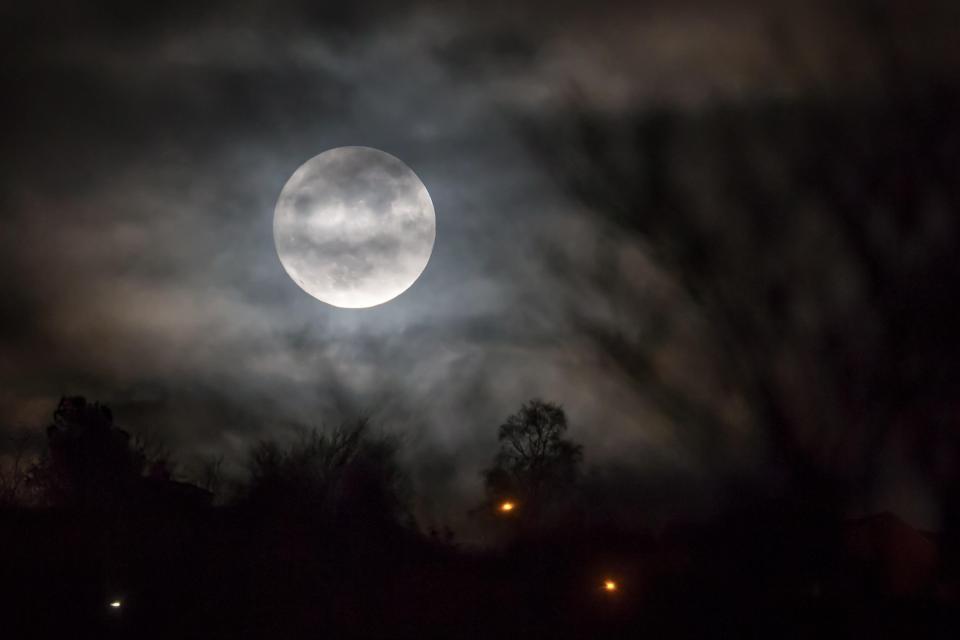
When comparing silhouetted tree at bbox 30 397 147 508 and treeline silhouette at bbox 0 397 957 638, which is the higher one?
silhouetted tree at bbox 30 397 147 508

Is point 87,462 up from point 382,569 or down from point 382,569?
up

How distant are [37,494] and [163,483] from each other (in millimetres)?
10107

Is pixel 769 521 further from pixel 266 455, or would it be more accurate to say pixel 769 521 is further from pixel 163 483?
pixel 163 483

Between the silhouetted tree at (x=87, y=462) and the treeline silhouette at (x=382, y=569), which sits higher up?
the silhouetted tree at (x=87, y=462)

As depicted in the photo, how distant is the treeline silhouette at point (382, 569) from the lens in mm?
24422

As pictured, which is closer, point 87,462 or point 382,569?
point 382,569

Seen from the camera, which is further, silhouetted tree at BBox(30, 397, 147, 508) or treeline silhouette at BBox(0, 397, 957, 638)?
silhouetted tree at BBox(30, 397, 147, 508)

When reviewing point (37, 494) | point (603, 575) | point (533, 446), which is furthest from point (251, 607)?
point (533, 446)

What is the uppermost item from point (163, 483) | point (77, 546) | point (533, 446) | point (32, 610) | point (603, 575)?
point (533, 446)

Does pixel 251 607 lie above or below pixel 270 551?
below

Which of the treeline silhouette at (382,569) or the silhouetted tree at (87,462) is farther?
the silhouetted tree at (87,462)

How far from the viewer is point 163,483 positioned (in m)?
40.8

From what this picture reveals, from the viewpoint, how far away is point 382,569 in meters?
35.1

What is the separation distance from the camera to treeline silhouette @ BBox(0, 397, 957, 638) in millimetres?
24422
